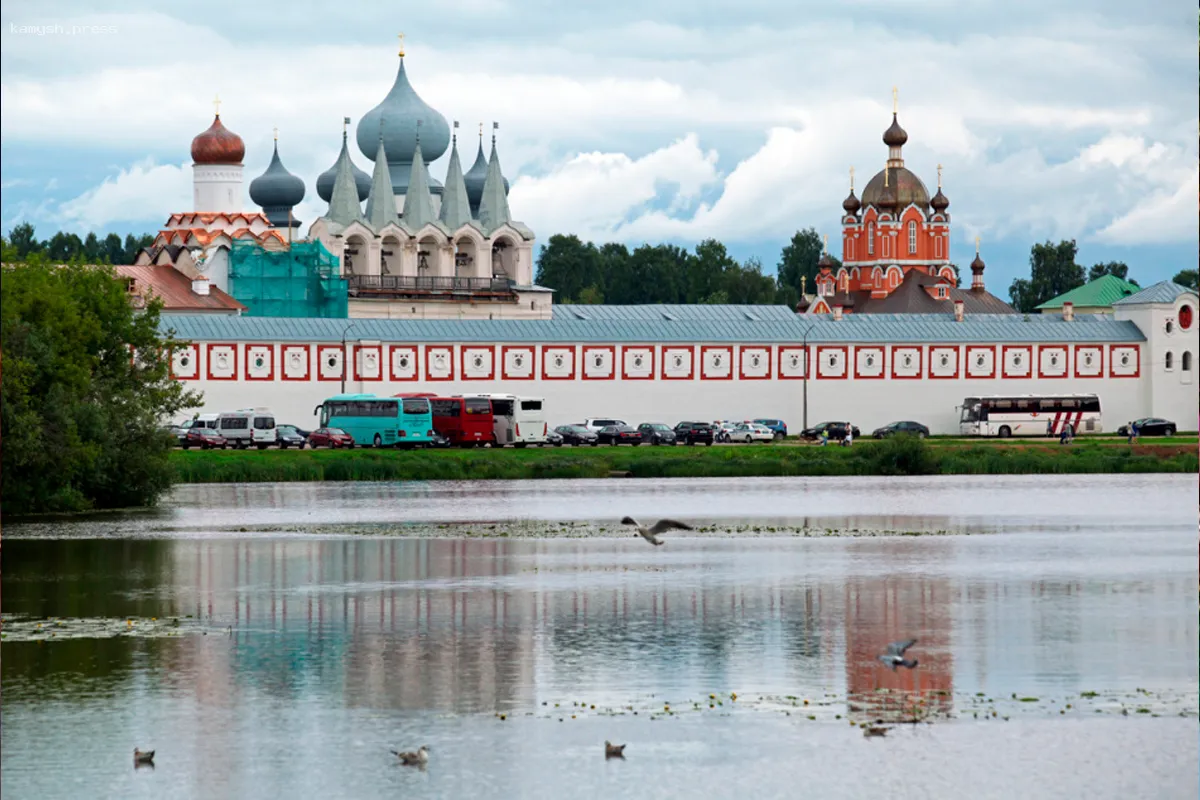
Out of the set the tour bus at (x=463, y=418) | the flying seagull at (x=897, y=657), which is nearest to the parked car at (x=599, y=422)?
the tour bus at (x=463, y=418)

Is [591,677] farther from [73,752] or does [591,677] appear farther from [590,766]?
[73,752]

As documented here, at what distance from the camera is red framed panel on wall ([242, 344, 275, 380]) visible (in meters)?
56.1

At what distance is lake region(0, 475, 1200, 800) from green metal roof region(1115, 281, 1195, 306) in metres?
35.9

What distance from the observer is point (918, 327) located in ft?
207

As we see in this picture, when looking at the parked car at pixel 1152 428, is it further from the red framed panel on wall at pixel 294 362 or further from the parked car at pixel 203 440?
the parked car at pixel 203 440

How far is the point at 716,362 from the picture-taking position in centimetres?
6072

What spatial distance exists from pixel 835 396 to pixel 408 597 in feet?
136

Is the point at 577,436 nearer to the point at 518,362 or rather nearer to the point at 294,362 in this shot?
the point at 518,362

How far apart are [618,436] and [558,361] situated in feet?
16.0

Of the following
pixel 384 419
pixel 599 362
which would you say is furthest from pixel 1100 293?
pixel 384 419

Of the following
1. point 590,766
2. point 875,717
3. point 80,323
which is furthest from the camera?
point 80,323

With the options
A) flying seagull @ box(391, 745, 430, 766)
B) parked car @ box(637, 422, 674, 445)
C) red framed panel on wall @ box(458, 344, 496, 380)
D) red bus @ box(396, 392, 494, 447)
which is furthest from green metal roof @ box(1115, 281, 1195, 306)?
flying seagull @ box(391, 745, 430, 766)

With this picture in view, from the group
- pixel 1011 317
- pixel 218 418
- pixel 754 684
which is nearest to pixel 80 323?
pixel 218 418

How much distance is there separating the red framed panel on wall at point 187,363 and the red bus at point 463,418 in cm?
622
